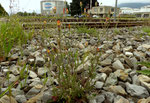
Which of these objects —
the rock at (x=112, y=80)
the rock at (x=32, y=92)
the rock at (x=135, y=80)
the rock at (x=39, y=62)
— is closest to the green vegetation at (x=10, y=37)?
the rock at (x=39, y=62)

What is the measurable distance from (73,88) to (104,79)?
537mm

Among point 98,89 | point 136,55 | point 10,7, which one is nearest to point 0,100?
point 98,89

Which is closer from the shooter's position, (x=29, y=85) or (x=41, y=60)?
(x=29, y=85)

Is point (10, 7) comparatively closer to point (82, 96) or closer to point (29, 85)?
point (29, 85)

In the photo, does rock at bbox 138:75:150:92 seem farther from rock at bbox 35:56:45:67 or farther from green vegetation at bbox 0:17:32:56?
green vegetation at bbox 0:17:32:56

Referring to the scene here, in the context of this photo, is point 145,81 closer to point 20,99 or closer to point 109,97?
point 109,97

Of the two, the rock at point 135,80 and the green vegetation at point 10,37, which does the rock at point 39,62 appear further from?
the rock at point 135,80

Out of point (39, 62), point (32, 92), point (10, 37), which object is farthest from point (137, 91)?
point (10, 37)

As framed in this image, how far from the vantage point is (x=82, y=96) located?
1253 millimetres

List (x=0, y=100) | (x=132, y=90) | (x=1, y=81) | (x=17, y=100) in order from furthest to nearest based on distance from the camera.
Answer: (x=1, y=81)
(x=132, y=90)
(x=17, y=100)
(x=0, y=100)

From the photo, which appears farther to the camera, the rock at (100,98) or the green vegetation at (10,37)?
the green vegetation at (10,37)

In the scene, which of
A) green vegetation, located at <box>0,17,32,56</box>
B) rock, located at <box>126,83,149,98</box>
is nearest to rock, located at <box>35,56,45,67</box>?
green vegetation, located at <box>0,17,32,56</box>

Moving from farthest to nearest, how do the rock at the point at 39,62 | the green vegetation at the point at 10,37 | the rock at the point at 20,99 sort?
the green vegetation at the point at 10,37, the rock at the point at 39,62, the rock at the point at 20,99

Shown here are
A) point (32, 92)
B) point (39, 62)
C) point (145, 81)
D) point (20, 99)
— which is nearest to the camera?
point (20, 99)
